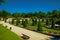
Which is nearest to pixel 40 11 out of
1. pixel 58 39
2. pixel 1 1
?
pixel 1 1

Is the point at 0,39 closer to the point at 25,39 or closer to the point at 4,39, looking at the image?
the point at 4,39

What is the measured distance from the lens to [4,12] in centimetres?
10106

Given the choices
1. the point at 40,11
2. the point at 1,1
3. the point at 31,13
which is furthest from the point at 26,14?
the point at 1,1

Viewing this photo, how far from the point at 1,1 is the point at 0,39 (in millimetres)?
17052

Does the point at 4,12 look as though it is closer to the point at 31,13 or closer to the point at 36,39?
the point at 31,13

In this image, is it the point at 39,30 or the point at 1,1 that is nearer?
the point at 39,30

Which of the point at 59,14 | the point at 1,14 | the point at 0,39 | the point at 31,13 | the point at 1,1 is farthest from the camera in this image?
the point at 31,13

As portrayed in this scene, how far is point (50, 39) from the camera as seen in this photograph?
63.0 feet

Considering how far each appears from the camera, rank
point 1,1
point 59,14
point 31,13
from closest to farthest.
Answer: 1. point 1,1
2. point 59,14
3. point 31,13

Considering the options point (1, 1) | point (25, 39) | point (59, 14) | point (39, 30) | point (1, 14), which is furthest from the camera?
point (1, 14)

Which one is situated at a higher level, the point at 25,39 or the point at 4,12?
the point at 4,12

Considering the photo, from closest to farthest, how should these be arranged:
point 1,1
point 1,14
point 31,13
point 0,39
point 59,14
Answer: point 0,39 → point 1,1 → point 59,14 → point 1,14 → point 31,13

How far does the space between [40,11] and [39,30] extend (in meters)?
82.7

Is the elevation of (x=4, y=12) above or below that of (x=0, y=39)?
above
